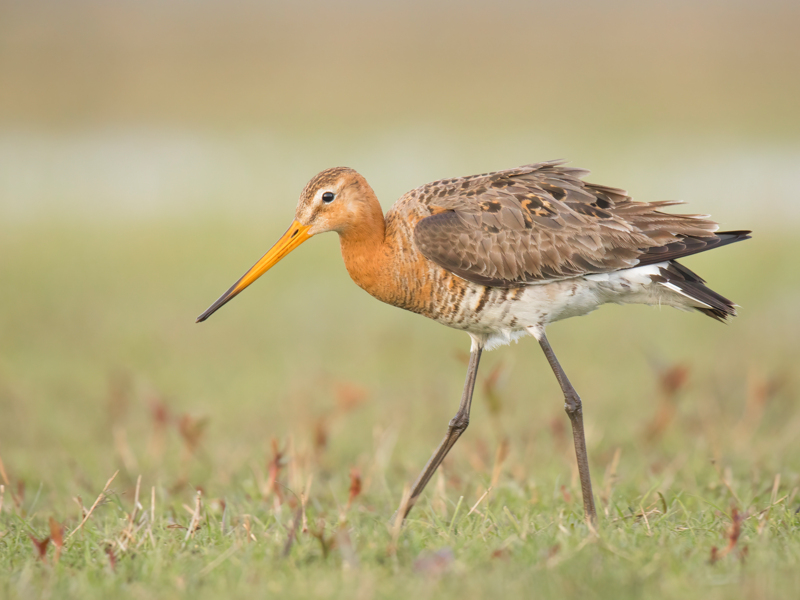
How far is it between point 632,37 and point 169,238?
683 inches

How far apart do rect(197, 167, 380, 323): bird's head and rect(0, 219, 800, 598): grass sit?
39.7 inches

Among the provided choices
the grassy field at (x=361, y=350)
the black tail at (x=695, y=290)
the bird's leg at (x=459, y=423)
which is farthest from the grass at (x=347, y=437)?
the black tail at (x=695, y=290)

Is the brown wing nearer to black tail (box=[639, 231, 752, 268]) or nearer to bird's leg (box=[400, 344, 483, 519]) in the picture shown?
black tail (box=[639, 231, 752, 268])

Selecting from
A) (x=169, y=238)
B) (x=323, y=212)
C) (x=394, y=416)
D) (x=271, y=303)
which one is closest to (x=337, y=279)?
(x=271, y=303)

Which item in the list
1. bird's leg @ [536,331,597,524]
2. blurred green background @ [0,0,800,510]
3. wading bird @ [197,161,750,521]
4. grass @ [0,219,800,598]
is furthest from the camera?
blurred green background @ [0,0,800,510]

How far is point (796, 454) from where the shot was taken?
5805mm

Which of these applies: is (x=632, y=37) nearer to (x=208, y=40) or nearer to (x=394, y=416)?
(x=208, y=40)

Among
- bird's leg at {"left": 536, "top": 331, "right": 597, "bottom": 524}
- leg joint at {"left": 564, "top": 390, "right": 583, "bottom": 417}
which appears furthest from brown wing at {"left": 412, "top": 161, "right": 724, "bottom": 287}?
leg joint at {"left": 564, "top": 390, "right": 583, "bottom": 417}

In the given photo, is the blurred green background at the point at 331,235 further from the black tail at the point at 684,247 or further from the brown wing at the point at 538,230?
the black tail at the point at 684,247

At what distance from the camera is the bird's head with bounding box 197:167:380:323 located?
4.99 m

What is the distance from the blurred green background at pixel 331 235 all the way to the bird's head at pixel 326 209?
1134mm

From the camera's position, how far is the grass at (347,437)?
3646 millimetres

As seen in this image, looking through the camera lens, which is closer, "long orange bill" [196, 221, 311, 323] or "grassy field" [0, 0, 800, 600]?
"grassy field" [0, 0, 800, 600]

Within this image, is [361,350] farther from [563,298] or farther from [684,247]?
[684,247]
